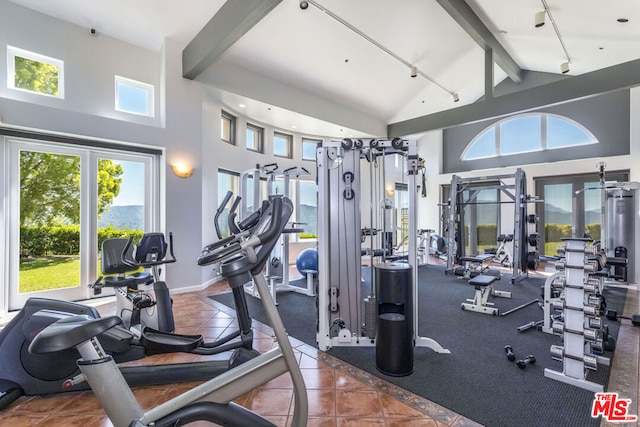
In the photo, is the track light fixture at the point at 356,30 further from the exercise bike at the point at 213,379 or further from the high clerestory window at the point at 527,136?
the exercise bike at the point at 213,379

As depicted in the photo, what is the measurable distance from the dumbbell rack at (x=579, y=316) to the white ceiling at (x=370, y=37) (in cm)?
372

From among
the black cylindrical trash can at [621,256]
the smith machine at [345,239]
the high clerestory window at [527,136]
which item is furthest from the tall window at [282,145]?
the black cylindrical trash can at [621,256]

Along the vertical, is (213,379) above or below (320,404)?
above

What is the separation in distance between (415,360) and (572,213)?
7097 mm

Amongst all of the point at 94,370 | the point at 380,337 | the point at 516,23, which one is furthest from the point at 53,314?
the point at 516,23

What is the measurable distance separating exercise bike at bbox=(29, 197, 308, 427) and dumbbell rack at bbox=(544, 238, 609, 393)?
2136mm

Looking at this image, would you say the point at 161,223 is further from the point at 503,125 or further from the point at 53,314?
the point at 503,125

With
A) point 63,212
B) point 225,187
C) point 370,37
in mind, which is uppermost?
point 370,37

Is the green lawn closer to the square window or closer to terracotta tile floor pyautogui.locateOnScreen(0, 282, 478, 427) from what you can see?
the square window

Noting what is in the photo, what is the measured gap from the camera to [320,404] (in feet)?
6.65

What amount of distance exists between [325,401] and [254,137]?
20.2 feet

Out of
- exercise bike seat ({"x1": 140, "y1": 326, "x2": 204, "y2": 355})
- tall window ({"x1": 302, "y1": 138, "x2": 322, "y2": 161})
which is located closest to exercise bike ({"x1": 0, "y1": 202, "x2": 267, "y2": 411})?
exercise bike seat ({"x1": 140, "y1": 326, "x2": 204, "y2": 355})

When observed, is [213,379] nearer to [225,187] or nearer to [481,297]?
[481,297]

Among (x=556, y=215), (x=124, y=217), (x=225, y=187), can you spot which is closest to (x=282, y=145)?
(x=225, y=187)
